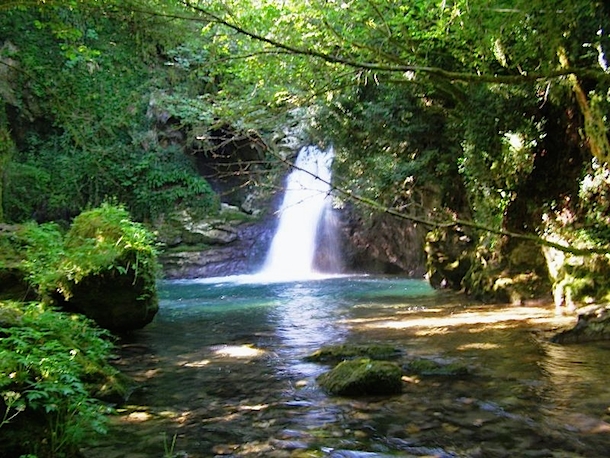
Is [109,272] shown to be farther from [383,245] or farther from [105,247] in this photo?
[383,245]

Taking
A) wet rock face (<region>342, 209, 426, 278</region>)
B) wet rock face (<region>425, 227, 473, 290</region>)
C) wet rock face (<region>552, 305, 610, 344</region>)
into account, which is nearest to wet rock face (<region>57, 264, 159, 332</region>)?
wet rock face (<region>552, 305, 610, 344</region>)

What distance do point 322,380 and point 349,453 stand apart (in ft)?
5.37

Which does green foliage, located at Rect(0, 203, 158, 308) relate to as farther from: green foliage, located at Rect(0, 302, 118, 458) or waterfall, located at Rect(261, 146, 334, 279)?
waterfall, located at Rect(261, 146, 334, 279)

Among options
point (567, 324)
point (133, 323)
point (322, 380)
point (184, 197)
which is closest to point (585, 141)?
point (567, 324)

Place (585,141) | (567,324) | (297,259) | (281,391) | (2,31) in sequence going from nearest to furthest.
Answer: (281,391) → (567,324) → (585,141) → (2,31) → (297,259)

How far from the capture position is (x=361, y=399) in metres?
4.69

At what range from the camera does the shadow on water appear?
366cm

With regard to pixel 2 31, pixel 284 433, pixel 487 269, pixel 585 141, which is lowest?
pixel 284 433

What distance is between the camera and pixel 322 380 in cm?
518

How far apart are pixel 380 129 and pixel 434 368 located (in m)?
7.76

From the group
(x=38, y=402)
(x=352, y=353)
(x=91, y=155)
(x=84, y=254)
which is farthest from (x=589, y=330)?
(x=91, y=155)

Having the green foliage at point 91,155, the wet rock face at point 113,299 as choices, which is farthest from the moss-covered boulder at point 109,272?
the green foliage at point 91,155

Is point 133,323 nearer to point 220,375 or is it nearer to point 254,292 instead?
point 220,375

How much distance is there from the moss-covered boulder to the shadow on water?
546 millimetres
